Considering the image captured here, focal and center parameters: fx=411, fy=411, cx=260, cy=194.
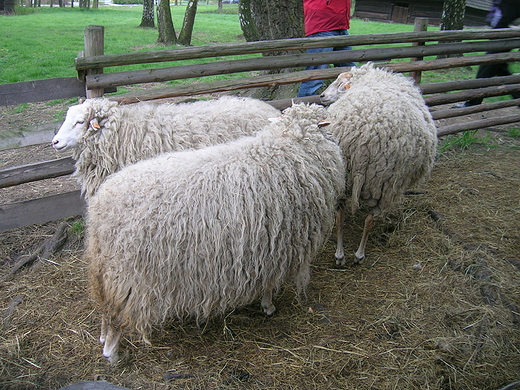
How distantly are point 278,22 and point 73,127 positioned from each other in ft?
12.1

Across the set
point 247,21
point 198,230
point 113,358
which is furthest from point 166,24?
point 113,358

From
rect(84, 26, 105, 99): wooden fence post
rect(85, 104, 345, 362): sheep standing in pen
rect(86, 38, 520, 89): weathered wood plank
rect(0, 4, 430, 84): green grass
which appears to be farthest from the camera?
rect(0, 4, 430, 84): green grass

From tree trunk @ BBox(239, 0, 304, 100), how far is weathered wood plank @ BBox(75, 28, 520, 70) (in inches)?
46.5

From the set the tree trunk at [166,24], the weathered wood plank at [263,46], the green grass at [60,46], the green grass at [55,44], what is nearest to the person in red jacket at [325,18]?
the weathered wood plank at [263,46]

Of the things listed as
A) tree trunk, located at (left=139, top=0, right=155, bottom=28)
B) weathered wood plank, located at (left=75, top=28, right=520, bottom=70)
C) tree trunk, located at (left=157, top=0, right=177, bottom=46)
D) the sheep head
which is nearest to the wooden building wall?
tree trunk, located at (left=139, top=0, right=155, bottom=28)

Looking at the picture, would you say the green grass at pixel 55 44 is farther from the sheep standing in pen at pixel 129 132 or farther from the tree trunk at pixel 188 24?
the sheep standing in pen at pixel 129 132

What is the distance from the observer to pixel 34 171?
12.5 feet

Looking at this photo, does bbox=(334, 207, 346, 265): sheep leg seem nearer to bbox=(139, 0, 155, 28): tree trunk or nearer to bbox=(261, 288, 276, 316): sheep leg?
bbox=(261, 288, 276, 316): sheep leg

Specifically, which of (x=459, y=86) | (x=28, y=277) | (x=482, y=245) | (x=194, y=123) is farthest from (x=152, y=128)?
(x=459, y=86)

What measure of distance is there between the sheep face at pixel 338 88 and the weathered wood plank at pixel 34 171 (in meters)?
2.61

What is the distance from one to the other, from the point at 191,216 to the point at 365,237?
1.88m

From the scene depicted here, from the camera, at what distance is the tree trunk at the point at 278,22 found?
5.94 metres

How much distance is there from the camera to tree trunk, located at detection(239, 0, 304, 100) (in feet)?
19.5

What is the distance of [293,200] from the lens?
277cm
